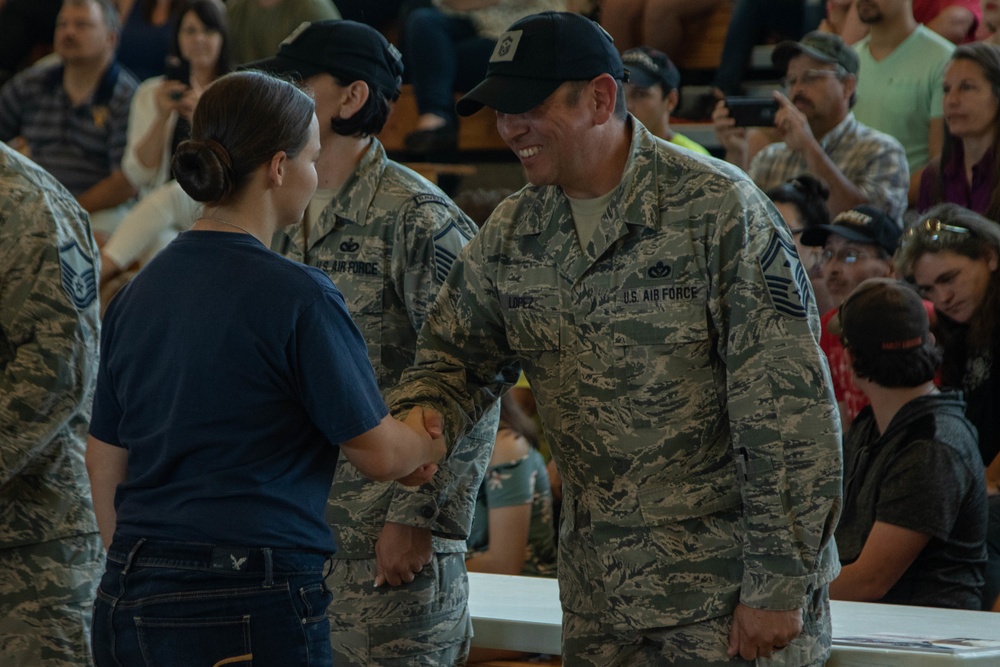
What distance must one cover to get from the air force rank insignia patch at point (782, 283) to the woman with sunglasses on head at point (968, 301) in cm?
183

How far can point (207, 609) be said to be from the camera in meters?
1.65

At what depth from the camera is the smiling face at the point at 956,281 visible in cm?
354

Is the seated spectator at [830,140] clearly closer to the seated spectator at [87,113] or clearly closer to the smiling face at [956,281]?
the smiling face at [956,281]

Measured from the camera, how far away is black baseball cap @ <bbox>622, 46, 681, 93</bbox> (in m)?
4.70

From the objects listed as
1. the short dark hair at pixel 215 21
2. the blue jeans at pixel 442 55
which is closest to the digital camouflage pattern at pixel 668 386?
the short dark hair at pixel 215 21

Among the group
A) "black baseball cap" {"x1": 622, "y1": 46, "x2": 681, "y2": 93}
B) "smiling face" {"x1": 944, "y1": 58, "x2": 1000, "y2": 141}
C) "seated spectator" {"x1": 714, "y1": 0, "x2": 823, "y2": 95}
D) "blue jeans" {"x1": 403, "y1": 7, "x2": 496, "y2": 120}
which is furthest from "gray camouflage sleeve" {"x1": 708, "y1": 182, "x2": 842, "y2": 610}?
"blue jeans" {"x1": 403, "y1": 7, "x2": 496, "y2": 120}

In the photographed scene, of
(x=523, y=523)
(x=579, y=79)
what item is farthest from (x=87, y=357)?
(x=523, y=523)

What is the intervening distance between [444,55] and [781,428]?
4.47 meters

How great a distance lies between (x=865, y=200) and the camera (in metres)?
4.34

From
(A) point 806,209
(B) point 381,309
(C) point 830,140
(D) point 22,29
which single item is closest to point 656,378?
(B) point 381,309

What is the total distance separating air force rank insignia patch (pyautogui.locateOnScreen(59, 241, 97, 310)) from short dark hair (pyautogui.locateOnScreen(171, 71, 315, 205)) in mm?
722

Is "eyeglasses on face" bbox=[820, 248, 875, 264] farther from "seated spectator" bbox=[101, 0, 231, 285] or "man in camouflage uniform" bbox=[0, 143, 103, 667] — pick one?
"man in camouflage uniform" bbox=[0, 143, 103, 667]

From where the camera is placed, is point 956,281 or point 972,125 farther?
point 972,125

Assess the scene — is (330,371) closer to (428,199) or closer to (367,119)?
(428,199)
